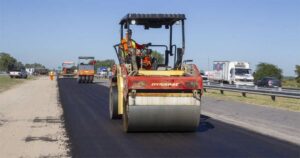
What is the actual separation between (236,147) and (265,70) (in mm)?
93449

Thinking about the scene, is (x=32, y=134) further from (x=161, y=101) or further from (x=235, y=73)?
(x=235, y=73)

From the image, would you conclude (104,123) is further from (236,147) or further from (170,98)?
(236,147)

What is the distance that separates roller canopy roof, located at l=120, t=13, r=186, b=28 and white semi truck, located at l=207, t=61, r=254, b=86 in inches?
1390

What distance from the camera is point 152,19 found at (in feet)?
45.8

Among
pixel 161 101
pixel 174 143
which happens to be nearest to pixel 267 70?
pixel 161 101

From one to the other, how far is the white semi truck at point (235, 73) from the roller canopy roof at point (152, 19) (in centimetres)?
3531

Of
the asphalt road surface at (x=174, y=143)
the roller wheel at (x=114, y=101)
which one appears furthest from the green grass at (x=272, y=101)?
the roller wheel at (x=114, y=101)

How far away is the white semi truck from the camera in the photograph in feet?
165

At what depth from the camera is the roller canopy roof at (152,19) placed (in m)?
13.7

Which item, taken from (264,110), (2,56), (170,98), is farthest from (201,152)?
(2,56)

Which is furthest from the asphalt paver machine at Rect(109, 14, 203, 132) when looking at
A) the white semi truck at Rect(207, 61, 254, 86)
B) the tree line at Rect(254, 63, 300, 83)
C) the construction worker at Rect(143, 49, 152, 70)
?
the tree line at Rect(254, 63, 300, 83)

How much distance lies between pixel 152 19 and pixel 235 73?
38.6 metres

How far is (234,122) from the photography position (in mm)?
16016

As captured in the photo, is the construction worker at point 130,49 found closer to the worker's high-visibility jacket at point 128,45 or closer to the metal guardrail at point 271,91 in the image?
the worker's high-visibility jacket at point 128,45
